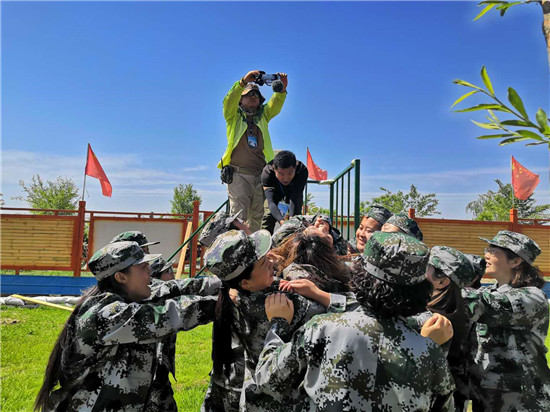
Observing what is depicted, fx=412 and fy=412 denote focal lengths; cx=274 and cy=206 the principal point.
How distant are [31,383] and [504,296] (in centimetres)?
464

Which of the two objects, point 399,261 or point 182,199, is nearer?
point 399,261

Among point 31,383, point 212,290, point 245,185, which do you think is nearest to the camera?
point 212,290

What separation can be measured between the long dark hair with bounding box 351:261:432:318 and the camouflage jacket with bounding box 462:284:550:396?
0.91m

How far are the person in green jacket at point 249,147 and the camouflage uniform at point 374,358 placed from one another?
382 cm

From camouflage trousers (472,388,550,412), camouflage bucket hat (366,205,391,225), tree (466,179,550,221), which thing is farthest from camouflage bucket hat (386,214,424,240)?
tree (466,179,550,221)

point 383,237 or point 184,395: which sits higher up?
point 383,237

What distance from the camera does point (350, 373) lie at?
133cm

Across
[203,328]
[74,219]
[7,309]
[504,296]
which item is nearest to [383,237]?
[504,296]

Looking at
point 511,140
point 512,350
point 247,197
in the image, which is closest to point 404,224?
point 512,350

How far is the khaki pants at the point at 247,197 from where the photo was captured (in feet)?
17.2

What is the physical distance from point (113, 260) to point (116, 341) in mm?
380

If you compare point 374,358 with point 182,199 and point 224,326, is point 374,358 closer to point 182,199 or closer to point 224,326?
point 224,326

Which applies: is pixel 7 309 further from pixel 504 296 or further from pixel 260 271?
pixel 504 296

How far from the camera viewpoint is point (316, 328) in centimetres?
141
